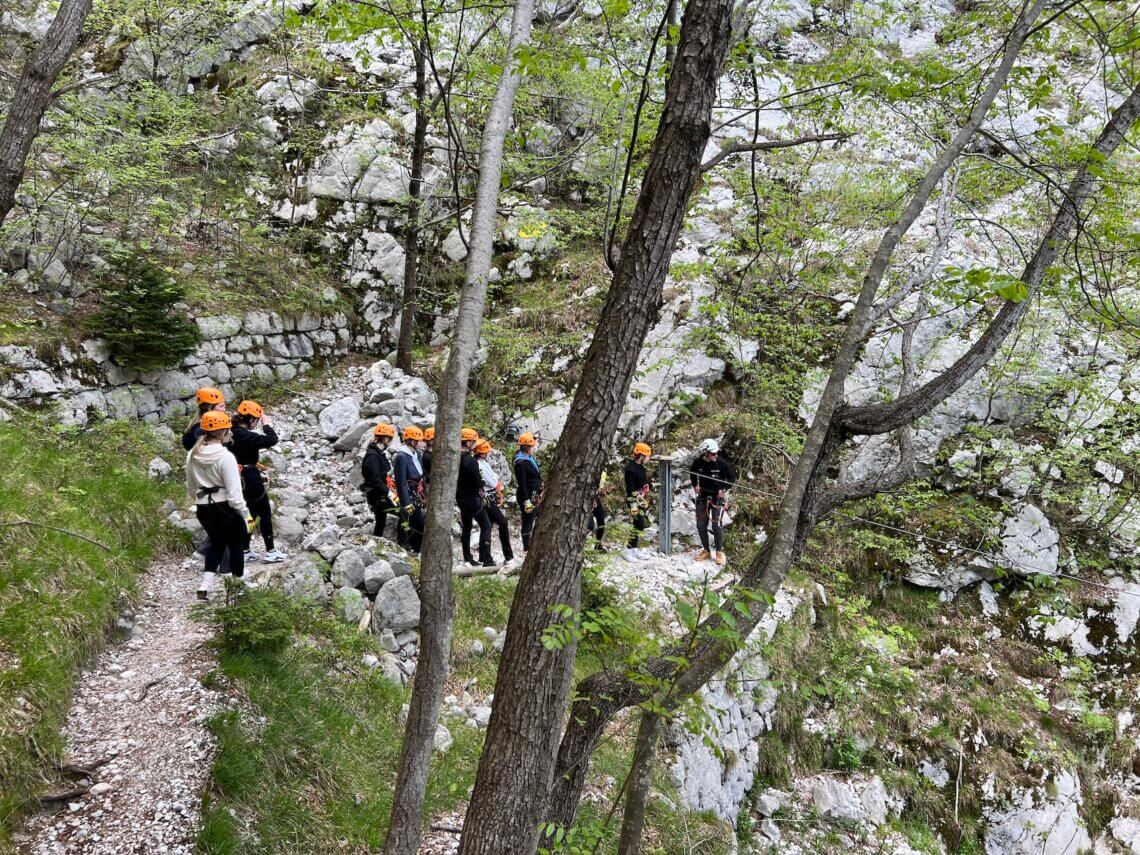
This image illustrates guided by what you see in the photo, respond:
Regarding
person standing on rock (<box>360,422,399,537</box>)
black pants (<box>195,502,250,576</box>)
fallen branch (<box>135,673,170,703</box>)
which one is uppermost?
person standing on rock (<box>360,422,399,537</box>)

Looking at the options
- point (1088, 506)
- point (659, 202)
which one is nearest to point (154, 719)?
point (659, 202)

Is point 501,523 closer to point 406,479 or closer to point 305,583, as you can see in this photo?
point 406,479

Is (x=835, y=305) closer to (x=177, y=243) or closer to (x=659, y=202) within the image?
(x=659, y=202)

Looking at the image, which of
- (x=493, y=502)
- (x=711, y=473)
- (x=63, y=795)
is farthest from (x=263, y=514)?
(x=711, y=473)

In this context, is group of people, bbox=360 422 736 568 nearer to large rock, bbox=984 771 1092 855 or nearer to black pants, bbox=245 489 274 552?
black pants, bbox=245 489 274 552

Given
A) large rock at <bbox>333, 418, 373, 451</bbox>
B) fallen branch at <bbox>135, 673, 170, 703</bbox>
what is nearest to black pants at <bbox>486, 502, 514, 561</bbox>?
large rock at <bbox>333, 418, 373, 451</bbox>

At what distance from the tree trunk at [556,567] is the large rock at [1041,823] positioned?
26.9ft

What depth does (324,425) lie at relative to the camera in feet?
37.0

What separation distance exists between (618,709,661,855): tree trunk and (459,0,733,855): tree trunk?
80 centimetres

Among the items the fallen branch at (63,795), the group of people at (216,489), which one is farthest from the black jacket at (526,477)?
the fallen branch at (63,795)

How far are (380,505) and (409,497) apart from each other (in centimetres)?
53

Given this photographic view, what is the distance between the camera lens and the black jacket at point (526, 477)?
8766mm

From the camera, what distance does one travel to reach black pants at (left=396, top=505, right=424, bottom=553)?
801 centimetres

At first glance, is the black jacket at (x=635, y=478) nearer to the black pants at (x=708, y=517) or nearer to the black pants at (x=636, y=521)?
the black pants at (x=636, y=521)
